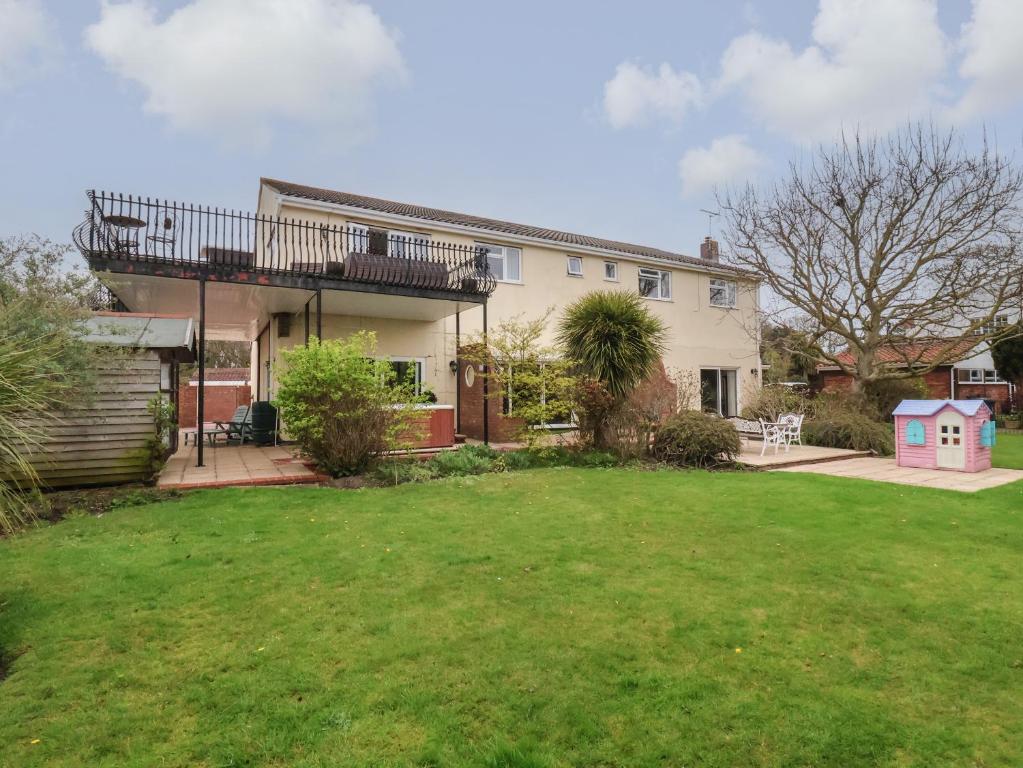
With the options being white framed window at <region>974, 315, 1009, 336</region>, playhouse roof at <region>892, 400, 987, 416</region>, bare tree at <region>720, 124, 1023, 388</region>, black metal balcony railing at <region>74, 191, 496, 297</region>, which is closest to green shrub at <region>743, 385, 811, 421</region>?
bare tree at <region>720, 124, 1023, 388</region>

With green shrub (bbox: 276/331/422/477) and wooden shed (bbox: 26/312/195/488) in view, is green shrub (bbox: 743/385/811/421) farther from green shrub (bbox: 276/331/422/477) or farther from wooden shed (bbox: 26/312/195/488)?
wooden shed (bbox: 26/312/195/488)

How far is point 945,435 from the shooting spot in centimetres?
1037

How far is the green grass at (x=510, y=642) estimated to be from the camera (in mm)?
2371

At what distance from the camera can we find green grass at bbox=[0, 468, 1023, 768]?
7.78ft

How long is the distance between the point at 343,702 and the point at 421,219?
13208 millimetres

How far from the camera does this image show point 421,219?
568 inches

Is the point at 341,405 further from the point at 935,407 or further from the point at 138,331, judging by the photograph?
the point at 935,407

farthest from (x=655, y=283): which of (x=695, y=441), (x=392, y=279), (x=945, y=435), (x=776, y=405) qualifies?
(x=392, y=279)

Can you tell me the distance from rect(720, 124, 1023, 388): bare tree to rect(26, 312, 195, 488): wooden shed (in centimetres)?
1682

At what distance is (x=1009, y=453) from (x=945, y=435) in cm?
453

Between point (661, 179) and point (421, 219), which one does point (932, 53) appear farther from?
point (421, 219)

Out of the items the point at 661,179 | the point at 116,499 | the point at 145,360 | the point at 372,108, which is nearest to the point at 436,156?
the point at 372,108

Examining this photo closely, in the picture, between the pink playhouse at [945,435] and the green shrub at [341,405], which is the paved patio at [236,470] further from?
the pink playhouse at [945,435]

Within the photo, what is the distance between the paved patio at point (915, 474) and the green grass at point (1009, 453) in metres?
1.08
